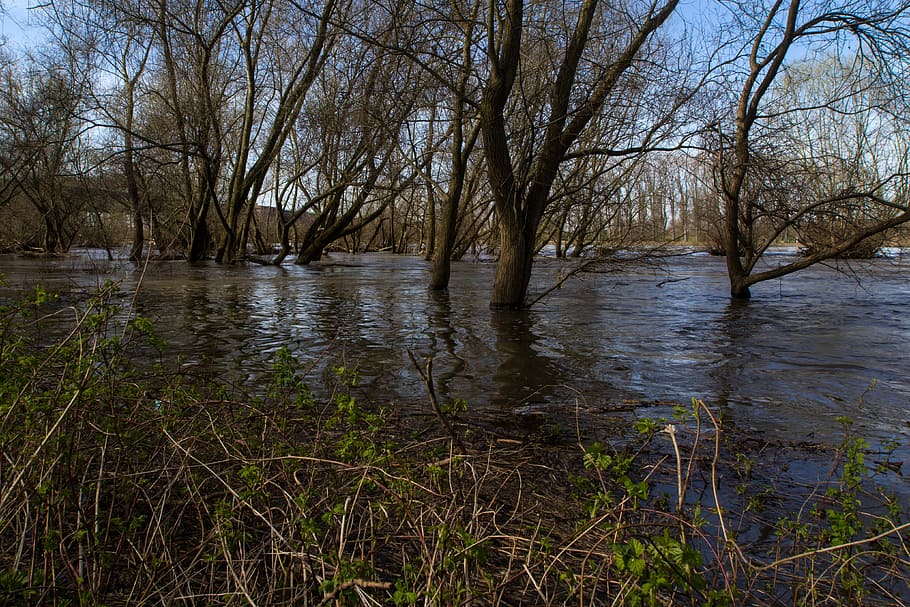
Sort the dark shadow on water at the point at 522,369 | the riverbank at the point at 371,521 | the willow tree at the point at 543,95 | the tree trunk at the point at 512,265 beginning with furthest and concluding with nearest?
the tree trunk at the point at 512,265 → the willow tree at the point at 543,95 → the dark shadow on water at the point at 522,369 → the riverbank at the point at 371,521

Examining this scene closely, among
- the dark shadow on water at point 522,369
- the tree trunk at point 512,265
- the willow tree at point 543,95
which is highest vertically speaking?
the willow tree at point 543,95

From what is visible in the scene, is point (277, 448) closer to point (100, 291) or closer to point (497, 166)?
point (100, 291)

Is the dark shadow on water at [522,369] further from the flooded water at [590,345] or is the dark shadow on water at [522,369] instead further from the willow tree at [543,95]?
the willow tree at [543,95]

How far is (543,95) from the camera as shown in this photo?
9.65 m

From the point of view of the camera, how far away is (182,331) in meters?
8.90

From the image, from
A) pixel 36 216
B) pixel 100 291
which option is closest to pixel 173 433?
pixel 100 291

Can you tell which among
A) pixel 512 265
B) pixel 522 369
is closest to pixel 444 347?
pixel 522 369

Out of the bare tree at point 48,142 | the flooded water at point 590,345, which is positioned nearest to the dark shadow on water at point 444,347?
the flooded water at point 590,345

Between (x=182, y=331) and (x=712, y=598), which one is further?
(x=182, y=331)

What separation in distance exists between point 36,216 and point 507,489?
37934 mm

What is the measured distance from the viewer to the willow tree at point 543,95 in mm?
9250

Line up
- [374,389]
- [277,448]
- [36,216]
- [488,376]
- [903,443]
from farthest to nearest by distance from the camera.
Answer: [36,216] < [488,376] < [374,389] < [903,443] < [277,448]

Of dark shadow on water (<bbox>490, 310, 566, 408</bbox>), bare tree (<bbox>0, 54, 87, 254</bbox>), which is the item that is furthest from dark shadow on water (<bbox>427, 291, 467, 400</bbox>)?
bare tree (<bbox>0, 54, 87, 254</bbox>)

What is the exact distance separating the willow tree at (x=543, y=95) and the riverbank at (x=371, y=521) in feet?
21.6
